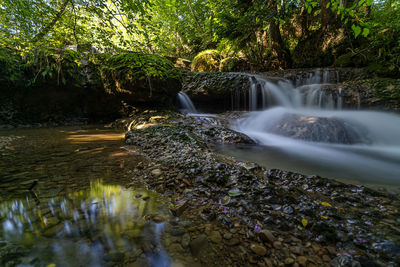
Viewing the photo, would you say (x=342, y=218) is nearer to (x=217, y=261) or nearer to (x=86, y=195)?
(x=217, y=261)

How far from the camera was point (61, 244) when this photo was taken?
102cm

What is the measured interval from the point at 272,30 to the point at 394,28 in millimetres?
5318

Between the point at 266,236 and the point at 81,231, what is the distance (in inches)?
49.1

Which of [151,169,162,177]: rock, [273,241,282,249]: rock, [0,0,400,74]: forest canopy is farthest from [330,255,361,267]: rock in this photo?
[0,0,400,74]: forest canopy

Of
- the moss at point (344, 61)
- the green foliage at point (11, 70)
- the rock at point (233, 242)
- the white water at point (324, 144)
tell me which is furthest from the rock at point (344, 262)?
the moss at point (344, 61)

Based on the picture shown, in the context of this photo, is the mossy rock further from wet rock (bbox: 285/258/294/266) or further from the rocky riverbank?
wet rock (bbox: 285/258/294/266)

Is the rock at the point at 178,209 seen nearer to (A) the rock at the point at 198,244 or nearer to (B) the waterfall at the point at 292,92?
(A) the rock at the point at 198,244

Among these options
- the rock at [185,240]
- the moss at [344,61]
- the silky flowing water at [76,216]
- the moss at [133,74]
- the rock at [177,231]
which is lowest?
the rock at [185,240]

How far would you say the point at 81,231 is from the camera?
3.76 ft

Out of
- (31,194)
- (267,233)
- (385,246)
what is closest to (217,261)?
(267,233)

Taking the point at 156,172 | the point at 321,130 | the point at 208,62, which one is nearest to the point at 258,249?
the point at 156,172

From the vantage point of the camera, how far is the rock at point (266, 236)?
1.12m

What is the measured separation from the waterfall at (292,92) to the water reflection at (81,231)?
7470 millimetres

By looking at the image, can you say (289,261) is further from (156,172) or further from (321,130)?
(321,130)
